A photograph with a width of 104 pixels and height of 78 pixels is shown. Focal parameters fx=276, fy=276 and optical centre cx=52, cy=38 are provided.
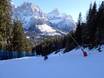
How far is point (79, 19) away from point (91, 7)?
12.5 meters

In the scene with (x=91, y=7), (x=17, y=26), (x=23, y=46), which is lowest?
(x=23, y=46)

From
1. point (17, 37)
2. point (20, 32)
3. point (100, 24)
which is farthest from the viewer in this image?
point (20, 32)

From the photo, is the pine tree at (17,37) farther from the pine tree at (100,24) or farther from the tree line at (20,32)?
the pine tree at (100,24)

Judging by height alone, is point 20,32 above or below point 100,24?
below

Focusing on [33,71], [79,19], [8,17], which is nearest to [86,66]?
[33,71]

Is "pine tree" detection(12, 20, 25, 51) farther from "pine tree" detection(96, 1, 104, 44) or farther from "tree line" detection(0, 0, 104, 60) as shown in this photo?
"pine tree" detection(96, 1, 104, 44)

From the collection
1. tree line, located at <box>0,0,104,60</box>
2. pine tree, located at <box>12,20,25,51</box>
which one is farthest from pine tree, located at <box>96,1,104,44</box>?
pine tree, located at <box>12,20,25,51</box>

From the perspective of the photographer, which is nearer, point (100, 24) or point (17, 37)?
point (100, 24)

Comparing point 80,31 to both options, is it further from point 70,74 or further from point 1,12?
point 70,74

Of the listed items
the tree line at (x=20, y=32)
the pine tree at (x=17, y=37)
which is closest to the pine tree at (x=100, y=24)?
the tree line at (x=20, y=32)

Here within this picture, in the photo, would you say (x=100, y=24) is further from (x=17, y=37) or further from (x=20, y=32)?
(x=17, y=37)

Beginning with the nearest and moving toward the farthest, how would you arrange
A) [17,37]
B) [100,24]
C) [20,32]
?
[100,24]
[17,37]
[20,32]

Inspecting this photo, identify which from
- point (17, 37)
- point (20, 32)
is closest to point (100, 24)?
point (20, 32)

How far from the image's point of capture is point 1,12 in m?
39.5
